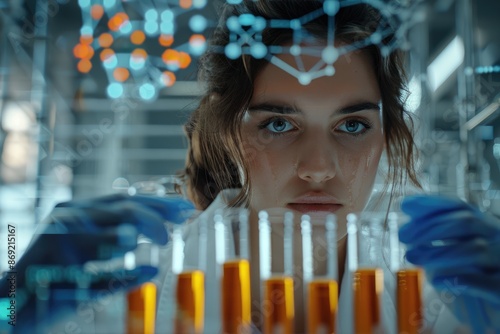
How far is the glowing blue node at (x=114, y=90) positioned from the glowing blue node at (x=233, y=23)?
0.39 feet

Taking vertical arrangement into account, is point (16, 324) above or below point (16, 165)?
below

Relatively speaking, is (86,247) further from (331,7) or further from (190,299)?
(331,7)

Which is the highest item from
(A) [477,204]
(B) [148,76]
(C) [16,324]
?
(B) [148,76]

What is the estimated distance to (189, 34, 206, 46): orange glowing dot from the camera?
588 millimetres

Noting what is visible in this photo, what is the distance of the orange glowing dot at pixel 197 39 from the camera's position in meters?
0.59

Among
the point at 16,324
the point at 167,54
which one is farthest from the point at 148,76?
the point at 16,324

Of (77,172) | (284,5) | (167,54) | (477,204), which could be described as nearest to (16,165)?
(77,172)

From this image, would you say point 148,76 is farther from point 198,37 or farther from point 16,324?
point 16,324

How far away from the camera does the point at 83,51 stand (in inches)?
23.1

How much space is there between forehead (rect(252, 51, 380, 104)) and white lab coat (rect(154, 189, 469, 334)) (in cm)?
16

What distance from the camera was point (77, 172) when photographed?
0.57m

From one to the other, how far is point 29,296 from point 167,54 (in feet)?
0.85

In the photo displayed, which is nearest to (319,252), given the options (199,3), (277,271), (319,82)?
(277,271)

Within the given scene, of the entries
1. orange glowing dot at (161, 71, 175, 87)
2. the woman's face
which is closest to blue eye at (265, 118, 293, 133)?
Answer: the woman's face
